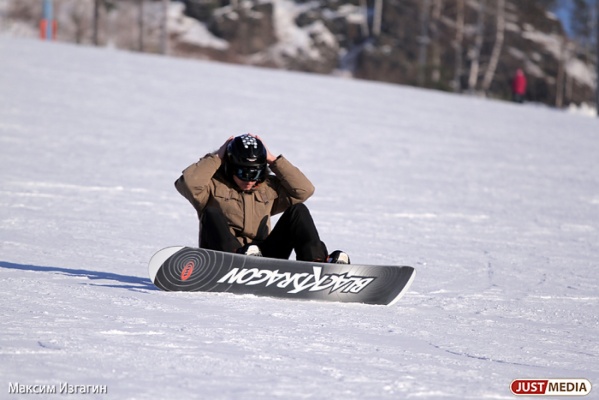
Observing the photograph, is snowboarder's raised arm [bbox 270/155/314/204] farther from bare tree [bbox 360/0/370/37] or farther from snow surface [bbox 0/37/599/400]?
bare tree [bbox 360/0/370/37]

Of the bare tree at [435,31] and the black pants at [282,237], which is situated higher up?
the bare tree at [435,31]

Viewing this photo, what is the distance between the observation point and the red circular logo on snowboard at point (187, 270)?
5.32 meters

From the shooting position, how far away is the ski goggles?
562cm

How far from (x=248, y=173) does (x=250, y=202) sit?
10.2 inches

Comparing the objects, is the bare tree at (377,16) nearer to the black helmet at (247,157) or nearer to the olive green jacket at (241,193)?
→ the olive green jacket at (241,193)

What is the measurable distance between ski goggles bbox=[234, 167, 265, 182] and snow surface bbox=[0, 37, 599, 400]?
762mm

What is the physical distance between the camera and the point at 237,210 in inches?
228

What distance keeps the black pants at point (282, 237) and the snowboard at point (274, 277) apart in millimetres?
202

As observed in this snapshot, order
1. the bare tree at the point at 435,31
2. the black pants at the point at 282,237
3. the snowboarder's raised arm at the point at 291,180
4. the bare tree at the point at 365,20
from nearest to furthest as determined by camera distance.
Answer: the black pants at the point at 282,237, the snowboarder's raised arm at the point at 291,180, the bare tree at the point at 435,31, the bare tree at the point at 365,20

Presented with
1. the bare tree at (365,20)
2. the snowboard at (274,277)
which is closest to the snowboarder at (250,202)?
the snowboard at (274,277)

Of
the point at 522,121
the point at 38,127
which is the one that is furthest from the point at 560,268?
the point at 522,121

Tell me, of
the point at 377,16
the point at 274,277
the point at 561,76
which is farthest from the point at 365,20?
the point at 274,277

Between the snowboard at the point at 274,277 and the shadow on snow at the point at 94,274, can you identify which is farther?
the shadow on snow at the point at 94,274

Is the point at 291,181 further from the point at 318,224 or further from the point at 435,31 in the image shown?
the point at 435,31
